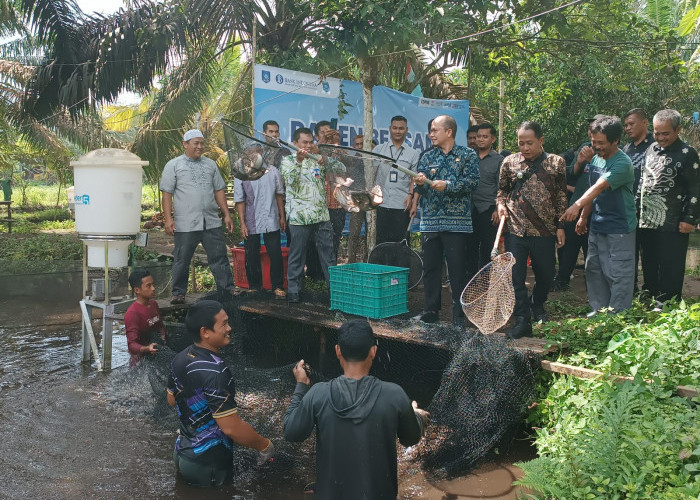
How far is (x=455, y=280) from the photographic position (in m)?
6.07

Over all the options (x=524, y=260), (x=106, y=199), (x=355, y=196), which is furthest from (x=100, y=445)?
(x=524, y=260)

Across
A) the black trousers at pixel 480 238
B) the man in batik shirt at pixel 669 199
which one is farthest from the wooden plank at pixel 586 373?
the black trousers at pixel 480 238

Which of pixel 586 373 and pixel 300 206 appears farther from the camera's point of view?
pixel 300 206

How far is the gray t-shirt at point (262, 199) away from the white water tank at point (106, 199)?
49.8 inches

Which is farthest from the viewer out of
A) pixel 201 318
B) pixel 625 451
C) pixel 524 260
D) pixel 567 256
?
pixel 567 256

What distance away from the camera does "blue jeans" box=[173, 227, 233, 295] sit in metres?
7.36

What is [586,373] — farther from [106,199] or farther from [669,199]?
[106,199]

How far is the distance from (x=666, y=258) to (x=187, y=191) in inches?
205

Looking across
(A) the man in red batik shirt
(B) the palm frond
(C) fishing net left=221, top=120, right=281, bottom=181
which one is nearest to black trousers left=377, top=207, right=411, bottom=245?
(C) fishing net left=221, top=120, right=281, bottom=181

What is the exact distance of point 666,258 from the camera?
6.10 m

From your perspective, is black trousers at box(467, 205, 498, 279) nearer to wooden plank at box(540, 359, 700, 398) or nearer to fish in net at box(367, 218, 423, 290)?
fish in net at box(367, 218, 423, 290)

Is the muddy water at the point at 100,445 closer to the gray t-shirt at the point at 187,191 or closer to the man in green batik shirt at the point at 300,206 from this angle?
the gray t-shirt at the point at 187,191

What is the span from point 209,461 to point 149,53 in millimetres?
8436

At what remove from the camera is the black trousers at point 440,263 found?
239 inches
